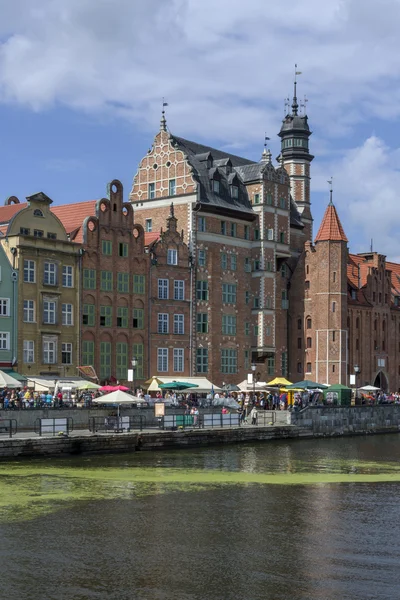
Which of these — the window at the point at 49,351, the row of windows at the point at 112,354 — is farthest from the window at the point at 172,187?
the window at the point at 49,351

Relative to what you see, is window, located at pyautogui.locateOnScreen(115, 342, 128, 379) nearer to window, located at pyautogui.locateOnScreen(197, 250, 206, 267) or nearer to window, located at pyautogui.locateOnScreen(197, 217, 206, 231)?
window, located at pyautogui.locateOnScreen(197, 250, 206, 267)

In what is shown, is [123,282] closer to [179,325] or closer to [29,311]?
[179,325]

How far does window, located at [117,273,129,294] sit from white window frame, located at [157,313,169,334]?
4.76 meters

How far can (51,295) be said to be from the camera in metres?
84.4

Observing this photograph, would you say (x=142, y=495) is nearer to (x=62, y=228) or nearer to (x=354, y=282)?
(x=62, y=228)

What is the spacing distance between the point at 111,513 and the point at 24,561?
341 inches

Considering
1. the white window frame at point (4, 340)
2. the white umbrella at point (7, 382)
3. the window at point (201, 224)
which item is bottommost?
the white umbrella at point (7, 382)

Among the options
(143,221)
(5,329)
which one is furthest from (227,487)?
(143,221)

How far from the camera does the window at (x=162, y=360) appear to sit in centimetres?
9362

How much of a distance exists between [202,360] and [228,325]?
207 inches

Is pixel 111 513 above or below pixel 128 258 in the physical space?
below

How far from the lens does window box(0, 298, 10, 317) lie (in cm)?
8078

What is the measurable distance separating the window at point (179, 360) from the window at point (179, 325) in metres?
1.60

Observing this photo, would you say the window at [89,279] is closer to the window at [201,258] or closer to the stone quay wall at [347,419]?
the window at [201,258]
